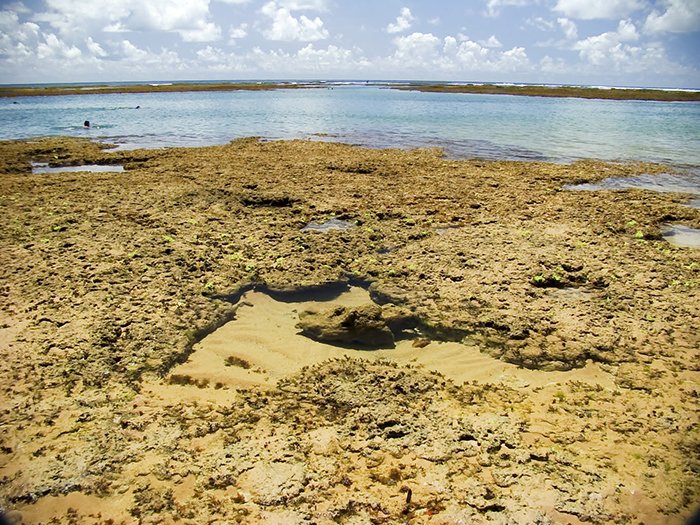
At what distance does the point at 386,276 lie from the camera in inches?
305

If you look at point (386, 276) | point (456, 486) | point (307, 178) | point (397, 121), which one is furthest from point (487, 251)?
point (397, 121)

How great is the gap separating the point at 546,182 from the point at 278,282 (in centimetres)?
1054

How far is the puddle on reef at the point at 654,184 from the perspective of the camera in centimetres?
1416

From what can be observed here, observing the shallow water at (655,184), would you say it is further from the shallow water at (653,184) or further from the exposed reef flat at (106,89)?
the exposed reef flat at (106,89)

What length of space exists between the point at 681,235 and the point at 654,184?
617 centimetres

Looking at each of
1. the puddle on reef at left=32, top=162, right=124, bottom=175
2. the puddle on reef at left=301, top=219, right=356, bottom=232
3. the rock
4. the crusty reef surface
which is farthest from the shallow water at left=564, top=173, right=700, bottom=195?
the puddle on reef at left=32, top=162, right=124, bottom=175

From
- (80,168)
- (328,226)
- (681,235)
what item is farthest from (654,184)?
(80,168)

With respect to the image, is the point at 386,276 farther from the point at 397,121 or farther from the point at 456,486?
the point at 397,121

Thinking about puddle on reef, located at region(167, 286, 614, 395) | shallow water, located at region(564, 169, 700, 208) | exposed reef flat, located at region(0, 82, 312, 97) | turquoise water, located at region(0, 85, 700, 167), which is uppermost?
exposed reef flat, located at region(0, 82, 312, 97)

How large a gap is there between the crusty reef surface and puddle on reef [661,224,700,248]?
38cm

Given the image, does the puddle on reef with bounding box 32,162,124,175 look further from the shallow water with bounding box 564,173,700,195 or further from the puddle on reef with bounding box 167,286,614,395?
the shallow water with bounding box 564,173,700,195

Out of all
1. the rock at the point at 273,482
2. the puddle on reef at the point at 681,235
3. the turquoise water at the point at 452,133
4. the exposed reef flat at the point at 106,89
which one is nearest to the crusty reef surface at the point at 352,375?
the rock at the point at 273,482

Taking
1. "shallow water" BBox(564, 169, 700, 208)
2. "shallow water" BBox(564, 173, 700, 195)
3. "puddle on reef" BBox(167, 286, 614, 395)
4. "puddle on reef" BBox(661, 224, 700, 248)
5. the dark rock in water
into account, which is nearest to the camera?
"puddle on reef" BBox(167, 286, 614, 395)

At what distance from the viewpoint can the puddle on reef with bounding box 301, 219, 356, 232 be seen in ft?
32.2
